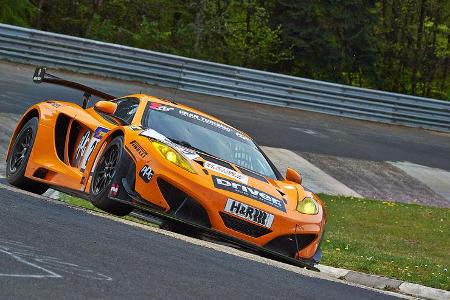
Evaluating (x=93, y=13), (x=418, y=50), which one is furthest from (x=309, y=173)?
(x=418, y=50)

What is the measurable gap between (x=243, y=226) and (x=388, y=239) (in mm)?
5770

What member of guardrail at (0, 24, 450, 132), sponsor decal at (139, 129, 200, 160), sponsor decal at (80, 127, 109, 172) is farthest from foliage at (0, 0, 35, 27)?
sponsor decal at (139, 129, 200, 160)

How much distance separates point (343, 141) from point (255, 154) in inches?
519

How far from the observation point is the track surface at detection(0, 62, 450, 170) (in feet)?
70.9

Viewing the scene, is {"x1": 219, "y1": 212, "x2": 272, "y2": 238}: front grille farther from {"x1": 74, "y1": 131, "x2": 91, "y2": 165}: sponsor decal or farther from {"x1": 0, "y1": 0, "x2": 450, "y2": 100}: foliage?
{"x1": 0, "y1": 0, "x2": 450, "y2": 100}: foliage

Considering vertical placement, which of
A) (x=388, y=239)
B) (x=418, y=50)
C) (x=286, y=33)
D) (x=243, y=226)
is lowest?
(x=388, y=239)

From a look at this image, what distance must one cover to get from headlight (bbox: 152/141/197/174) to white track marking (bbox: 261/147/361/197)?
360 inches

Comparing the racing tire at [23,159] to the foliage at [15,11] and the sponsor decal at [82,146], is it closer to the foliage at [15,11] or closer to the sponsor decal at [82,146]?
the sponsor decal at [82,146]

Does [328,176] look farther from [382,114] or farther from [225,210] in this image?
[225,210]

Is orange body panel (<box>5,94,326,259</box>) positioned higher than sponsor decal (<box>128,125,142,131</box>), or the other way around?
sponsor decal (<box>128,125,142,131</box>)

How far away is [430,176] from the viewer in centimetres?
2166

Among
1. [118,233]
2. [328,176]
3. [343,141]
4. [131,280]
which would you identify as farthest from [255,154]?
[343,141]

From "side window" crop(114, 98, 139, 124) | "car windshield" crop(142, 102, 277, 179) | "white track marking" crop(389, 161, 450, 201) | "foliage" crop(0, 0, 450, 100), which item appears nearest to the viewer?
"car windshield" crop(142, 102, 277, 179)

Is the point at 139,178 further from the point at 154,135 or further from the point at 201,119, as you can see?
the point at 201,119
